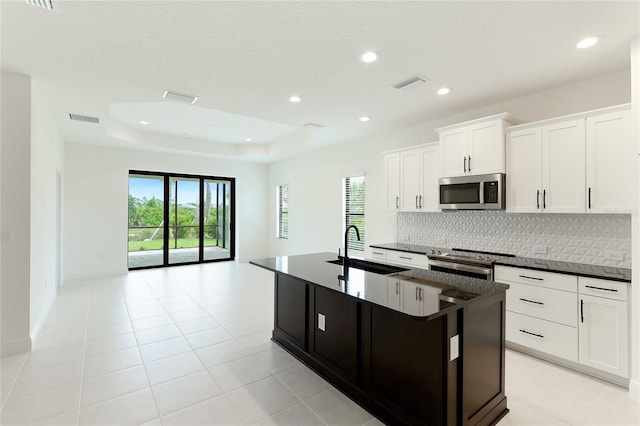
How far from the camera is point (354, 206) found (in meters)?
6.18

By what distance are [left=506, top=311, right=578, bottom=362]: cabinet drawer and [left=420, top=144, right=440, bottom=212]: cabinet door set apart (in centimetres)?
165

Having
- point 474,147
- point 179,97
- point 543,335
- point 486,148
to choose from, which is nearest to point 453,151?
point 474,147

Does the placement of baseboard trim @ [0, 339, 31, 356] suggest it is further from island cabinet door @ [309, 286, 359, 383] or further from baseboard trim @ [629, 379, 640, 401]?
baseboard trim @ [629, 379, 640, 401]

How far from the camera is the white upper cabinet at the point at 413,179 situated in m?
4.39

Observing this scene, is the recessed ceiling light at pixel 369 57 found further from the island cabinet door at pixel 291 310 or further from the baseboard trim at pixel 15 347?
the baseboard trim at pixel 15 347

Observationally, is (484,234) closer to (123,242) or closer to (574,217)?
(574,217)

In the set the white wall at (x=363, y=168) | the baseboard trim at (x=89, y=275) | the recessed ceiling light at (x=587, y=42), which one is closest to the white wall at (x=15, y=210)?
the baseboard trim at (x=89, y=275)

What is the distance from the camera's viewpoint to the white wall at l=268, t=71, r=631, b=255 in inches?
129

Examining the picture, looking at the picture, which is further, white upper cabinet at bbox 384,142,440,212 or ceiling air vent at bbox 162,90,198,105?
white upper cabinet at bbox 384,142,440,212

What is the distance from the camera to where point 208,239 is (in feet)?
27.8

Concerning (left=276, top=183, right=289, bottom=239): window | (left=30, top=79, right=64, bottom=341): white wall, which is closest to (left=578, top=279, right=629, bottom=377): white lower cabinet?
(left=30, top=79, right=64, bottom=341): white wall

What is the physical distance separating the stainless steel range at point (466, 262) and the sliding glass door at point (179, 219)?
618 centimetres

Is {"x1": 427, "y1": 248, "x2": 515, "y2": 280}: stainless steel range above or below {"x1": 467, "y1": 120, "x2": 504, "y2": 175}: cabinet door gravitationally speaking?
below

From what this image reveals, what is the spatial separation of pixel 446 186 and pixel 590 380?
236 cm
